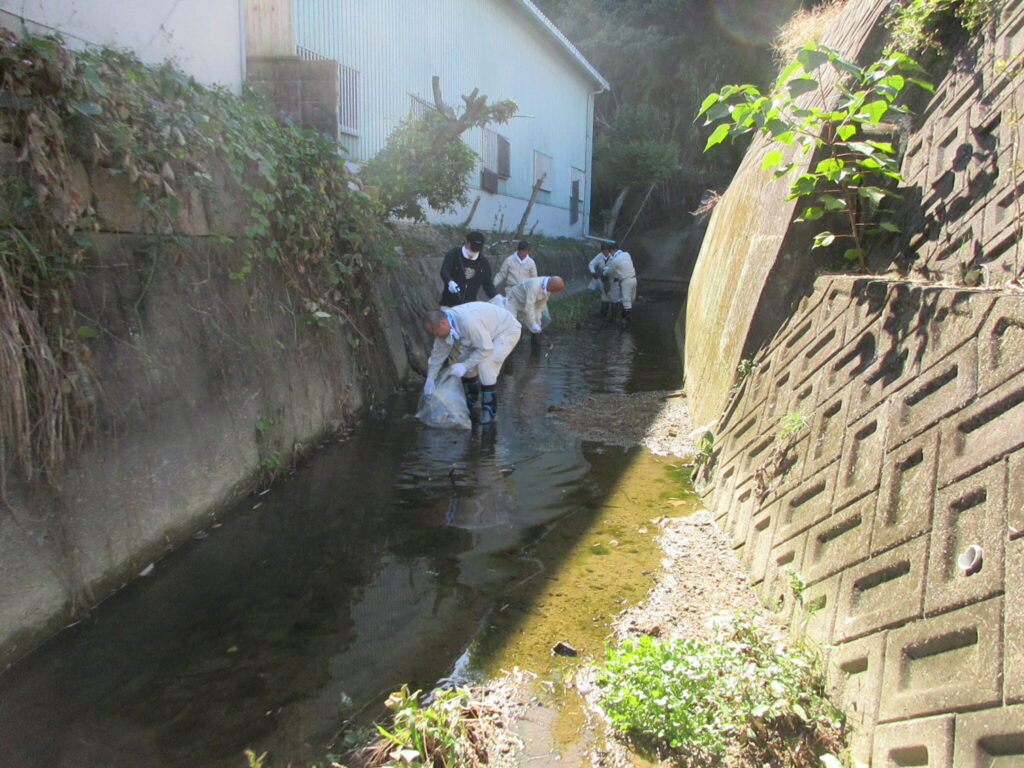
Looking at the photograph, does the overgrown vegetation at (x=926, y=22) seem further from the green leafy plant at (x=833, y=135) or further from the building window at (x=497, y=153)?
the building window at (x=497, y=153)

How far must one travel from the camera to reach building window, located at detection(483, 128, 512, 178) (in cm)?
1595

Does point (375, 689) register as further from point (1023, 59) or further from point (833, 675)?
point (1023, 59)

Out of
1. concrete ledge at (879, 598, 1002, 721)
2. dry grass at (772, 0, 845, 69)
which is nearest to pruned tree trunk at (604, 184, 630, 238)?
dry grass at (772, 0, 845, 69)

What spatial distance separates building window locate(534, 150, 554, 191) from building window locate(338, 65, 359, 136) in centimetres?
891

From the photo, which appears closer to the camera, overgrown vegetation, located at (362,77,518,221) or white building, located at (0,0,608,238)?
white building, located at (0,0,608,238)

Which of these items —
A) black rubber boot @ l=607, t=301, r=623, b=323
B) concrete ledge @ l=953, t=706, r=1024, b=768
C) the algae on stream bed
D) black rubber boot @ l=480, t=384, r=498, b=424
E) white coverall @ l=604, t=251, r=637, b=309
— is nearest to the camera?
concrete ledge @ l=953, t=706, r=1024, b=768

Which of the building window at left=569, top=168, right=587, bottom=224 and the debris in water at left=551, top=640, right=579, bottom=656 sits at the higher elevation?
the building window at left=569, top=168, right=587, bottom=224

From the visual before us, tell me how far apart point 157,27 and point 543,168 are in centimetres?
1445

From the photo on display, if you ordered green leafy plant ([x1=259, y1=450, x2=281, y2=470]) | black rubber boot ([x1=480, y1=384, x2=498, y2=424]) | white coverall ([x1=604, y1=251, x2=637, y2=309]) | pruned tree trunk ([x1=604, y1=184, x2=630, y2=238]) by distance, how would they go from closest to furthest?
green leafy plant ([x1=259, y1=450, x2=281, y2=470]), black rubber boot ([x1=480, y1=384, x2=498, y2=424]), white coverall ([x1=604, y1=251, x2=637, y2=309]), pruned tree trunk ([x1=604, y1=184, x2=630, y2=238])

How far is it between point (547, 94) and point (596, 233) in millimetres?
7283

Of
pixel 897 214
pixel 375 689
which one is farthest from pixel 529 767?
pixel 897 214

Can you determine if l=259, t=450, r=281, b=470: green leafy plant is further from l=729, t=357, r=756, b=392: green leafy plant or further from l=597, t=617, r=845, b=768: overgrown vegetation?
l=729, t=357, r=756, b=392: green leafy plant

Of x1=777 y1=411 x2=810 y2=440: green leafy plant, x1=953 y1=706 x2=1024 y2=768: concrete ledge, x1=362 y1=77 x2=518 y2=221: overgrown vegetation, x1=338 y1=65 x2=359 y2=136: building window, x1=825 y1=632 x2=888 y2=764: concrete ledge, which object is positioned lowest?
x1=825 y1=632 x2=888 y2=764: concrete ledge

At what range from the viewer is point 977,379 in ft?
7.77
